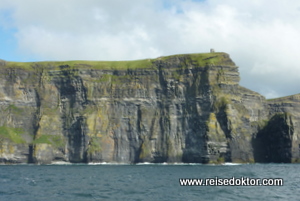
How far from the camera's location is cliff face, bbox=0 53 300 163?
520ft

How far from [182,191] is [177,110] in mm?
112226

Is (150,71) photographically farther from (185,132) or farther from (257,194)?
(257,194)

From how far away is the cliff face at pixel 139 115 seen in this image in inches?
6245

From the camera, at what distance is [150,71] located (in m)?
178

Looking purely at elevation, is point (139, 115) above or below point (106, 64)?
below

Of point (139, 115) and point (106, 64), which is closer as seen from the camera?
point (139, 115)

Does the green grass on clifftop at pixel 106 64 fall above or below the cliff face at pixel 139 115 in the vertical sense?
above

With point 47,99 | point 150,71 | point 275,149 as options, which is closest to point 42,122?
point 47,99

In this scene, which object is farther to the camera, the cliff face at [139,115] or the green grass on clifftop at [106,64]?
→ the green grass on clifftop at [106,64]

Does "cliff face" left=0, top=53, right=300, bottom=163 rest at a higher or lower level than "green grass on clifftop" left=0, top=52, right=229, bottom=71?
lower

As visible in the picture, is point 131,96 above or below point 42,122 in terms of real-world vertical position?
above

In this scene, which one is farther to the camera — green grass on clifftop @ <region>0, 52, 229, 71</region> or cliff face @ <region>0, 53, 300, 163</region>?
green grass on clifftop @ <region>0, 52, 229, 71</region>

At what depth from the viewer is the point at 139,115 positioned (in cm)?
17312

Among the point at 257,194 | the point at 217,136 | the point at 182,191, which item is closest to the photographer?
the point at 257,194
